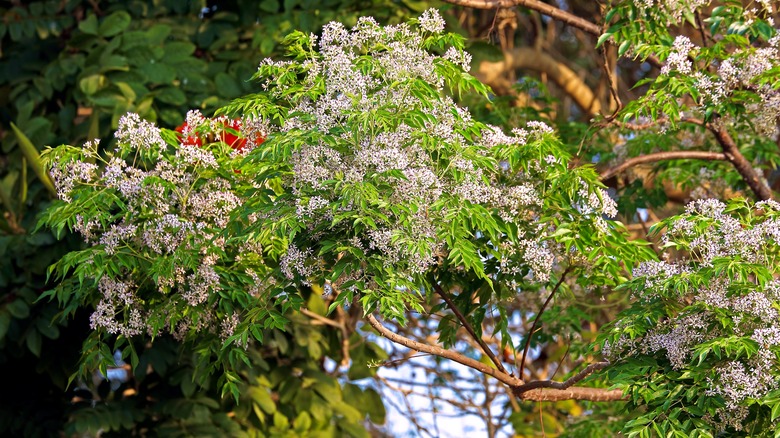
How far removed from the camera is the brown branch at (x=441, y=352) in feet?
11.6

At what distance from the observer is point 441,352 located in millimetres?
3621

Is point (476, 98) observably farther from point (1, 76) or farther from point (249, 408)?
point (1, 76)

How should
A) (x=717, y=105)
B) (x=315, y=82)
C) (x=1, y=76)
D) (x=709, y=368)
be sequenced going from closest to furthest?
1. (x=709, y=368)
2. (x=315, y=82)
3. (x=717, y=105)
4. (x=1, y=76)

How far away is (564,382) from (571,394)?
0.21 metres

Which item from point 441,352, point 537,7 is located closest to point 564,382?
point 441,352

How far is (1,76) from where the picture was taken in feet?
19.8

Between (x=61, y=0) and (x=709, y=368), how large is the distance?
450 centimetres

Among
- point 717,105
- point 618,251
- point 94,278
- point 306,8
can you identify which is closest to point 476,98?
point 306,8

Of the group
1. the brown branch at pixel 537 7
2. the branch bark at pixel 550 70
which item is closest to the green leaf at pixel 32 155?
the brown branch at pixel 537 7

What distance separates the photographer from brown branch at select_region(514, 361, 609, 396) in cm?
359

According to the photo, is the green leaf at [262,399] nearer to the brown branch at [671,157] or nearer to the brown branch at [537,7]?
the brown branch at [671,157]

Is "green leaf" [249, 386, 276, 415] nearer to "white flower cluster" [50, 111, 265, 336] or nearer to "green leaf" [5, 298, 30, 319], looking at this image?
"green leaf" [5, 298, 30, 319]

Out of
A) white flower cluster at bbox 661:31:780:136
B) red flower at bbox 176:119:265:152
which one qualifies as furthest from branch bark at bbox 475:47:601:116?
red flower at bbox 176:119:265:152

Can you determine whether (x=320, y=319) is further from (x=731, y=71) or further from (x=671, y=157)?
(x=731, y=71)
